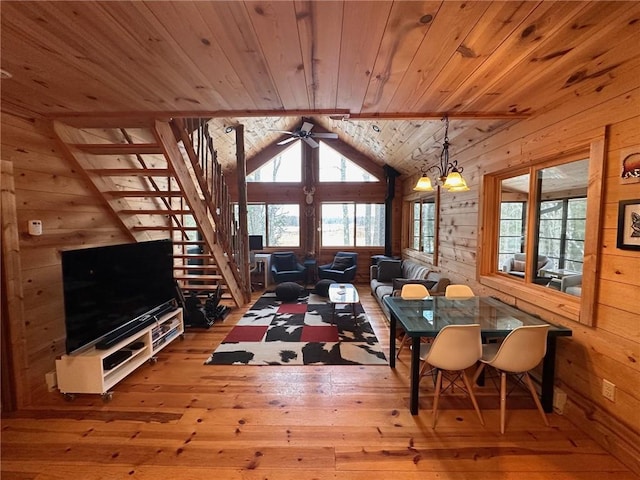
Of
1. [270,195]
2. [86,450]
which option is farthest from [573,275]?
[270,195]

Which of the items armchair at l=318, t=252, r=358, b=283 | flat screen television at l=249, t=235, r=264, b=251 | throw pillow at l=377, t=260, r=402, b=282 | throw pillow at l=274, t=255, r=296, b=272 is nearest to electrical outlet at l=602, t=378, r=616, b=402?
throw pillow at l=377, t=260, r=402, b=282

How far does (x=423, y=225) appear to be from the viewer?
5789mm

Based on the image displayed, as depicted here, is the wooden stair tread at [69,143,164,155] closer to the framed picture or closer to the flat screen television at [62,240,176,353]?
the flat screen television at [62,240,176,353]

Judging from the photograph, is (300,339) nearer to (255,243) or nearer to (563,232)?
(563,232)

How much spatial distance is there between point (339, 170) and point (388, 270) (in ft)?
9.85

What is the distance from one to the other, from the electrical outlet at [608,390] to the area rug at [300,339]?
171cm

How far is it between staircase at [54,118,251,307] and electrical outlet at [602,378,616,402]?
12.7 feet

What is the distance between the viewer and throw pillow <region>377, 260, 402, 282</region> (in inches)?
222

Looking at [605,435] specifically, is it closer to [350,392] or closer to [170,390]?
[350,392]

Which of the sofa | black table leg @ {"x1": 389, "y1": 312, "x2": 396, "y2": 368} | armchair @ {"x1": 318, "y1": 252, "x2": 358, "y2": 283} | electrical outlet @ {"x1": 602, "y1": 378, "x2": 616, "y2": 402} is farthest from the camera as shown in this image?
armchair @ {"x1": 318, "y1": 252, "x2": 358, "y2": 283}

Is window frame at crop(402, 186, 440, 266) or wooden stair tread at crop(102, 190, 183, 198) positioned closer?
wooden stair tread at crop(102, 190, 183, 198)

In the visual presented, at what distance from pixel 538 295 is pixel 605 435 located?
1018mm

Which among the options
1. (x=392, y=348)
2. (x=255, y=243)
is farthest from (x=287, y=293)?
(x=392, y=348)

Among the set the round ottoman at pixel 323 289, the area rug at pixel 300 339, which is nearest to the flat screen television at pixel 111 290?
the area rug at pixel 300 339
